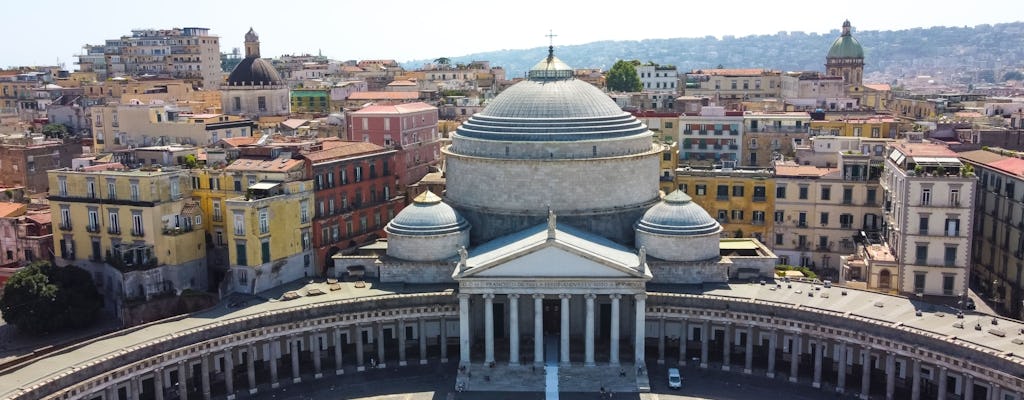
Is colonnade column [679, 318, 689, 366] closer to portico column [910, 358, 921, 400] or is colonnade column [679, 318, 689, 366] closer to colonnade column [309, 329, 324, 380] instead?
portico column [910, 358, 921, 400]

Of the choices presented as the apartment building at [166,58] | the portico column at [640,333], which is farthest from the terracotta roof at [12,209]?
the apartment building at [166,58]

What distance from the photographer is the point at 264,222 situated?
68.1 metres

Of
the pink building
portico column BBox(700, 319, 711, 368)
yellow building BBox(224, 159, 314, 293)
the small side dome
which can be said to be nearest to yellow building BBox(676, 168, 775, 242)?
portico column BBox(700, 319, 711, 368)

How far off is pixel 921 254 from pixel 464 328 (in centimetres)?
3412

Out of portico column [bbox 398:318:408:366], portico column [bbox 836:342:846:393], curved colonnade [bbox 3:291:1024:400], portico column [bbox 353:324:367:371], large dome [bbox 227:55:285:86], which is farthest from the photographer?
large dome [bbox 227:55:285:86]

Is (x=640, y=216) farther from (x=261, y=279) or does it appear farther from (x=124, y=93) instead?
(x=124, y=93)

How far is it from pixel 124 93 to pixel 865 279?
377 ft

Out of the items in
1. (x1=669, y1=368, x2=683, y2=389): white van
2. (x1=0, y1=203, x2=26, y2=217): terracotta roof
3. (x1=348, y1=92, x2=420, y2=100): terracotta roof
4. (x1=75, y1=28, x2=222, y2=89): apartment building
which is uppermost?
(x1=75, y1=28, x2=222, y2=89): apartment building

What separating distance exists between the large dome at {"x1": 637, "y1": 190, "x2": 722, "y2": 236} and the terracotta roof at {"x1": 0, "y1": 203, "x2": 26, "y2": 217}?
180ft

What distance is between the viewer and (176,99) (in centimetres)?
14012

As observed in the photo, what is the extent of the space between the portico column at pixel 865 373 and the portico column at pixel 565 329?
19.2 meters

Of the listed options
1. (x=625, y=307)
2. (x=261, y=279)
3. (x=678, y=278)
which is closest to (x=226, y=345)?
(x=261, y=279)

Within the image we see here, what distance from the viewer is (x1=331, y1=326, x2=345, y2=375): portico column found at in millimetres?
62875

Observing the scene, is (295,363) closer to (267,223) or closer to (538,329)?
(267,223)
